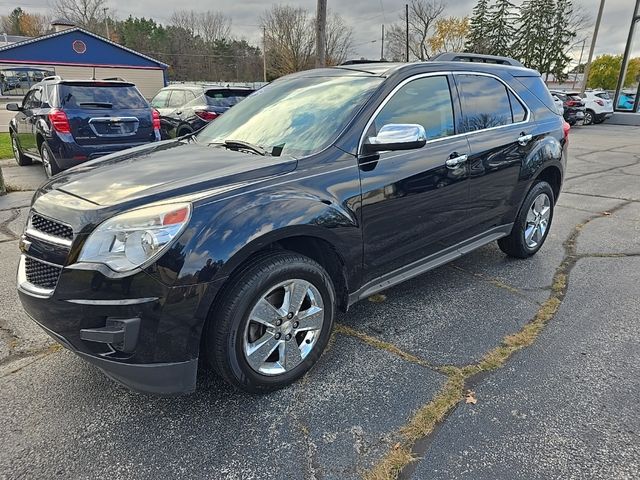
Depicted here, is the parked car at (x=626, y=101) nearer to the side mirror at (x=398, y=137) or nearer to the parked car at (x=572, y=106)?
the parked car at (x=572, y=106)

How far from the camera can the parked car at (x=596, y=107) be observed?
23516 millimetres

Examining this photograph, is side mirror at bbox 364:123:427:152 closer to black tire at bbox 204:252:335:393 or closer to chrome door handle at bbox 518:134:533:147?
black tire at bbox 204:252:335:393

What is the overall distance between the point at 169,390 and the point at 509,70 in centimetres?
401

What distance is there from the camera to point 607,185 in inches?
347

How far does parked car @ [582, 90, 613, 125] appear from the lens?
23.5m

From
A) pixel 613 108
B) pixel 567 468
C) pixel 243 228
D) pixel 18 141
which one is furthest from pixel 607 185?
pixel 613 108

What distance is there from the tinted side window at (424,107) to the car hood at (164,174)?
854 mm

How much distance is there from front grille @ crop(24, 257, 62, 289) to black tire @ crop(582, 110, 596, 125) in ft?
87.3

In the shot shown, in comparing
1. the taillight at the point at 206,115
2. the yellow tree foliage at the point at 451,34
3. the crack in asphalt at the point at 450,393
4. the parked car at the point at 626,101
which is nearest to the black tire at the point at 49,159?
the taillight at the point at 206,115

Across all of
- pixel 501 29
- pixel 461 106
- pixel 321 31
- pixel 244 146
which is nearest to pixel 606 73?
pixel 501 29

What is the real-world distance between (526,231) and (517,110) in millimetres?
1186

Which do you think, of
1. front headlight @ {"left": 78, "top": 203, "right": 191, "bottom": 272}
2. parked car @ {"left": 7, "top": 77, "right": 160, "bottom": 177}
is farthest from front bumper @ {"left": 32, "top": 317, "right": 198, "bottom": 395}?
parked car @ {"left": 7, "top": 77, "right": 160, "bottom": 177}

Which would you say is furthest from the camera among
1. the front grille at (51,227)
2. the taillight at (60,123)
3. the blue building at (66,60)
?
the blue building at (66,60)

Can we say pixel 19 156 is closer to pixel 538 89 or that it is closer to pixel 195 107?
pixel 195 107
